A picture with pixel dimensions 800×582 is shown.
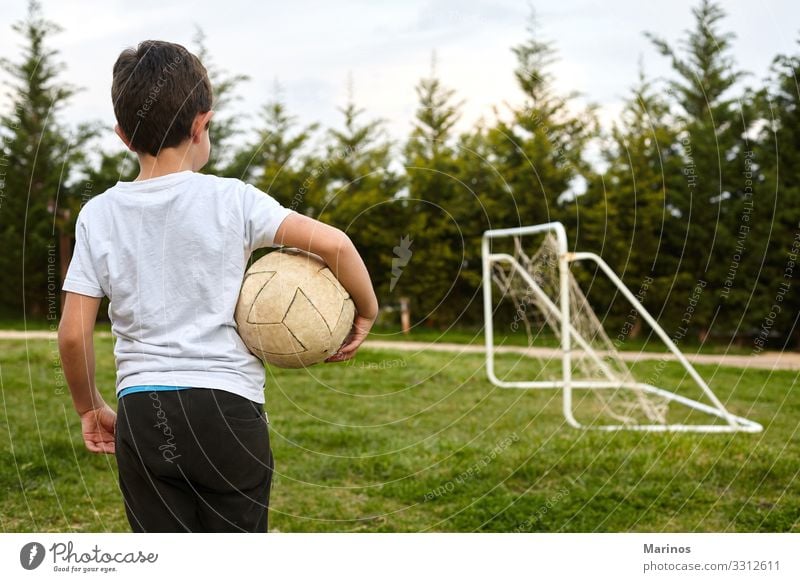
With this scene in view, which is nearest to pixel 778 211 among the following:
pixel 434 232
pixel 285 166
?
pixel 434 232

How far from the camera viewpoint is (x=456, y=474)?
5738mm

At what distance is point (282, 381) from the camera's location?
32.0 ft

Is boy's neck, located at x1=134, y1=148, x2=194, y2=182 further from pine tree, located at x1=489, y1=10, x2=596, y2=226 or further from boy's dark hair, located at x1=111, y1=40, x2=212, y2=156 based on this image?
pine tree, located at x1=489, y1=10, x2=596, y2=226

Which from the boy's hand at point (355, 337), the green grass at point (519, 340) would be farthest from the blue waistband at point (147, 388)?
the green grass at point (519, 340)

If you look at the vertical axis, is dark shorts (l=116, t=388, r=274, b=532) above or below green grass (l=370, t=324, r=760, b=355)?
above

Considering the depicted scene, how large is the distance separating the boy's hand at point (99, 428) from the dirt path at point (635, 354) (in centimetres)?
974

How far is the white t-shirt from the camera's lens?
2443mm

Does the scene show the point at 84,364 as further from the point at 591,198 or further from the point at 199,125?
the point at 591,198

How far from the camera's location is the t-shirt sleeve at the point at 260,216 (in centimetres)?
249

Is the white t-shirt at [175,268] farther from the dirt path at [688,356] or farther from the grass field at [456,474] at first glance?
the dirt path at [688,356]

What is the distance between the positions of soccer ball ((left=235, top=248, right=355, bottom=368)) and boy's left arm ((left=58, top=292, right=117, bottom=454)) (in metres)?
0.44

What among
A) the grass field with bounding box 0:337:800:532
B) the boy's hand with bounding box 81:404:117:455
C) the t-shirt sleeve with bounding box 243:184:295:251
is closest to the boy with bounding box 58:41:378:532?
the t-shirt sleeve with bounding box 243:184:295:251

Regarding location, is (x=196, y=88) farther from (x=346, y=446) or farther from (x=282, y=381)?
(x=282, y=381)
